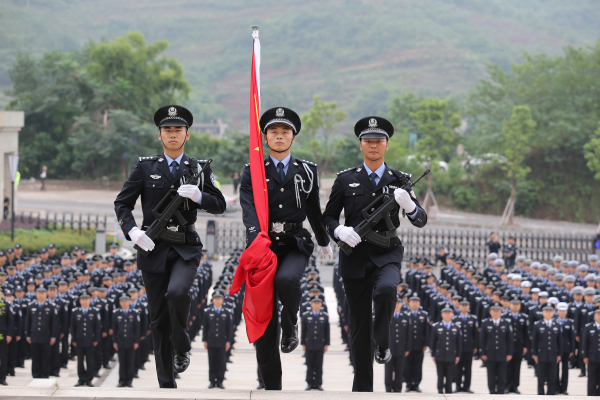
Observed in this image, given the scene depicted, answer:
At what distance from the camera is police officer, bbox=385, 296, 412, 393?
13211 mm

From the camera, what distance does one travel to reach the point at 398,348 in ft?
43.7

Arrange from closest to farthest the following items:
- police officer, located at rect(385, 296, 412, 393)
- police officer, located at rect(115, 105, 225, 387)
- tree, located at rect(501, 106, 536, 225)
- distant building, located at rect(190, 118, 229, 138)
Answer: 1. police officer, located at rect(115, 105, 225, 387)
2. police officer, located at rect(385, 296, 412, 393)
3. tree, located at rect(501, 106, 536, 225)
4. distant building, located at rect(190, 118, 229, 138)

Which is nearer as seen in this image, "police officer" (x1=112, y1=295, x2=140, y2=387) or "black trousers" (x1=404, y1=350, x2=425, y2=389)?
"police officer" (x1=112, y1=295, x2=140, y2=387)

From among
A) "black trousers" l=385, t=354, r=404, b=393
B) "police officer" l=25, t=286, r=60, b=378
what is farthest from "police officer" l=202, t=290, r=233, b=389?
"black trousers" l=385, t=354, r=404, b=393

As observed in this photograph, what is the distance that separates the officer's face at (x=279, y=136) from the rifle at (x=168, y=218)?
0.56 metres

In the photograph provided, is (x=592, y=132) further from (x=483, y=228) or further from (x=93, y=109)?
(x=93, y=109)

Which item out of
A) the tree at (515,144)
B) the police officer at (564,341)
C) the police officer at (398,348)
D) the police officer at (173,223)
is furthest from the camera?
the tree at (515,144)

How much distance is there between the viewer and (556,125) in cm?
4372

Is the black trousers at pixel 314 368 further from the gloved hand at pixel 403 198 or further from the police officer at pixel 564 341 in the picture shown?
the gloved hand at pixel 403 198

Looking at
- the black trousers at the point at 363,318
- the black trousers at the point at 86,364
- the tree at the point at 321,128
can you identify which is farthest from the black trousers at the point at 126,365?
the tree at the point at 321,128

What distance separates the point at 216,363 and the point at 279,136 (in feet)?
26.4

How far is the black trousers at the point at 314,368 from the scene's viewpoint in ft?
44.5

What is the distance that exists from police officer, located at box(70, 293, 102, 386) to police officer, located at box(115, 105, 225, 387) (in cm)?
729

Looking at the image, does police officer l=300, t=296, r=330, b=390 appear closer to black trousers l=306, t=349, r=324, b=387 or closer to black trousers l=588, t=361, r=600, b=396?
black trousers l=306, t=349, r=324, b=387
